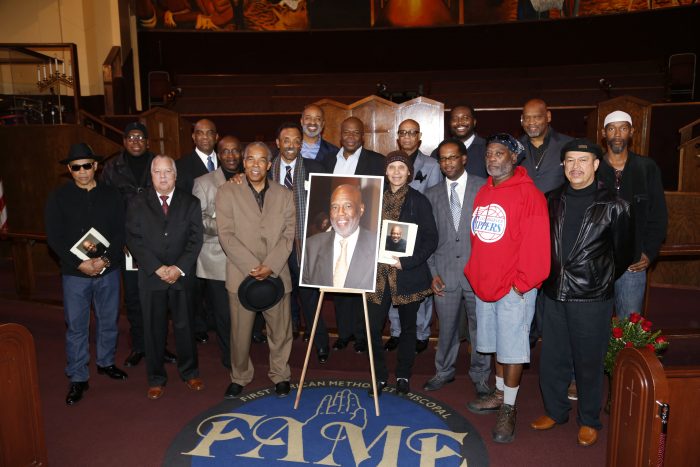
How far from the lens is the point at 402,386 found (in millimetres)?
4156

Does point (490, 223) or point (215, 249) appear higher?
point (490, 223)

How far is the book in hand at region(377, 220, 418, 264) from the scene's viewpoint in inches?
150

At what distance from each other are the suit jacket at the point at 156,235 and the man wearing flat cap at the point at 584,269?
8.79 feet

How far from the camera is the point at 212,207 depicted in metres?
4.53

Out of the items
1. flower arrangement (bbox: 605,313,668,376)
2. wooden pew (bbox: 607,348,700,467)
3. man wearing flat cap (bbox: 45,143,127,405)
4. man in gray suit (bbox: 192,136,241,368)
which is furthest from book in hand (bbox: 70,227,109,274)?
flower arrangement (bbox: 605,313,668,376)

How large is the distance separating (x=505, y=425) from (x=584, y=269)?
46.5 inches

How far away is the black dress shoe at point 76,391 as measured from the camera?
4156 mm

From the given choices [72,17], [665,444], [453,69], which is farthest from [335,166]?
[72,17]

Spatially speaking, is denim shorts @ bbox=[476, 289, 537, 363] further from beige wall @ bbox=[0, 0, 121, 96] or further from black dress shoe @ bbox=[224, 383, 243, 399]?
beige wall @ bbox=[0, 0, 121, 96]

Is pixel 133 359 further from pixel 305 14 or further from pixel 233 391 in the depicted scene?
pixel 305 14

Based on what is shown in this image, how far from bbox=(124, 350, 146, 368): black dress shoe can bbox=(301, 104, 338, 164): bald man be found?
240 centimetres

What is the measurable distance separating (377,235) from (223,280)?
1.52m

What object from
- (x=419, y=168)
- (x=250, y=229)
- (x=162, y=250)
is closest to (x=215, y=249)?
(x=162, y=250)

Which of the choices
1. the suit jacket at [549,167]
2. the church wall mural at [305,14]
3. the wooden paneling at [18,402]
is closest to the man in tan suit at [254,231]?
the wooden paneling at [18,402]
